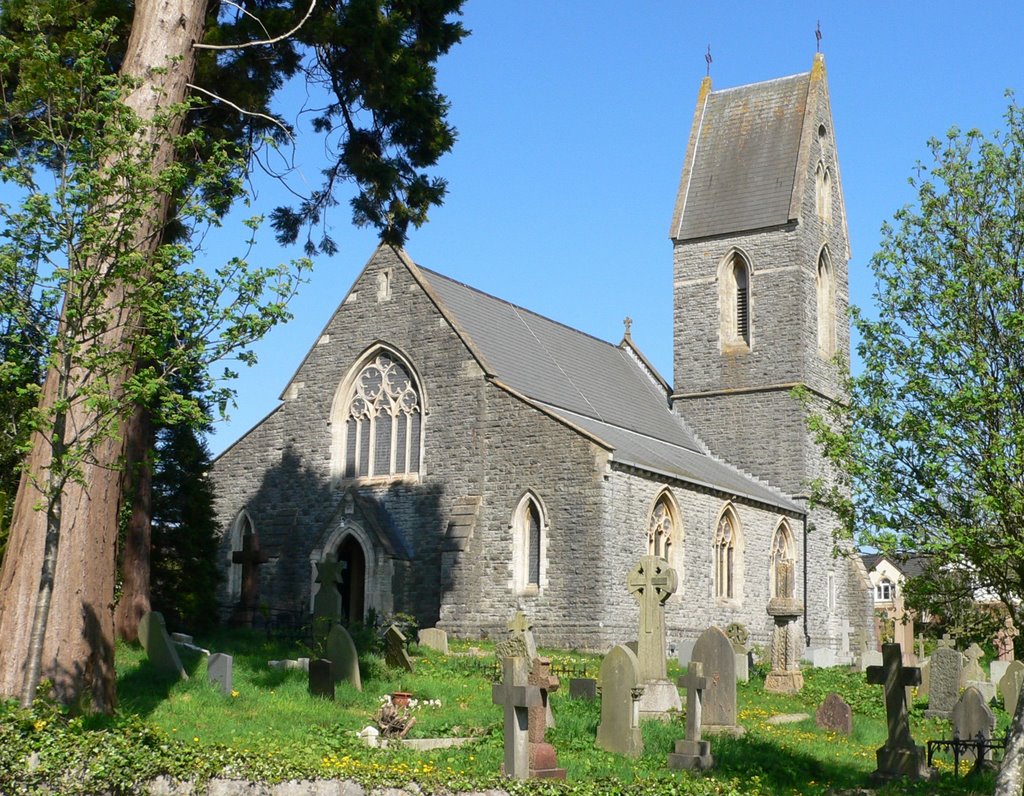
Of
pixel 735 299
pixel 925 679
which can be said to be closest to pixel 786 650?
pixel 925 679

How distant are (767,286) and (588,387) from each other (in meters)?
6.69

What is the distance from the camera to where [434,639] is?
23453mm

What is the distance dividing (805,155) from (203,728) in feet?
89.8

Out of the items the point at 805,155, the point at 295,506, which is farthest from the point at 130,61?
the point at 805,155

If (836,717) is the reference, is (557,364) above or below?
above

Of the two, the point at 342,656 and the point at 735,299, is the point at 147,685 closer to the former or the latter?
the point at 342,656

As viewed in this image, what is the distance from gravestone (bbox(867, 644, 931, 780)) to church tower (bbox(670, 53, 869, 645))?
18553 mm

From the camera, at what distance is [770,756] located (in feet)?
43.2

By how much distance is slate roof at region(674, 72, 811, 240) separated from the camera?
35.5m

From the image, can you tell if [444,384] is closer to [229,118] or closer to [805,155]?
[229,118]

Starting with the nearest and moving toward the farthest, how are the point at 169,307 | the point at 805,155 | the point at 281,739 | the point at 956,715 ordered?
the point at 169,307, the point at 281,739, the point at 956,715, the point at 805,155

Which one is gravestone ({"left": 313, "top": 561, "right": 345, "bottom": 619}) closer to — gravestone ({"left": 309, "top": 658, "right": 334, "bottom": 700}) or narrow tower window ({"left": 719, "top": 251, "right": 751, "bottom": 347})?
gravestone ({"left": 309, "top": 658, "right": 334, "bottom": 700})

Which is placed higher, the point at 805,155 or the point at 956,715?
the point at 805,155

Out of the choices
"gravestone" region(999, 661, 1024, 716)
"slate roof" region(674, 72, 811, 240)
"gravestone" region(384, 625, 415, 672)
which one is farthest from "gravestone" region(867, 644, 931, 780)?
"slate roof" region(674, 72, 811, 240)
